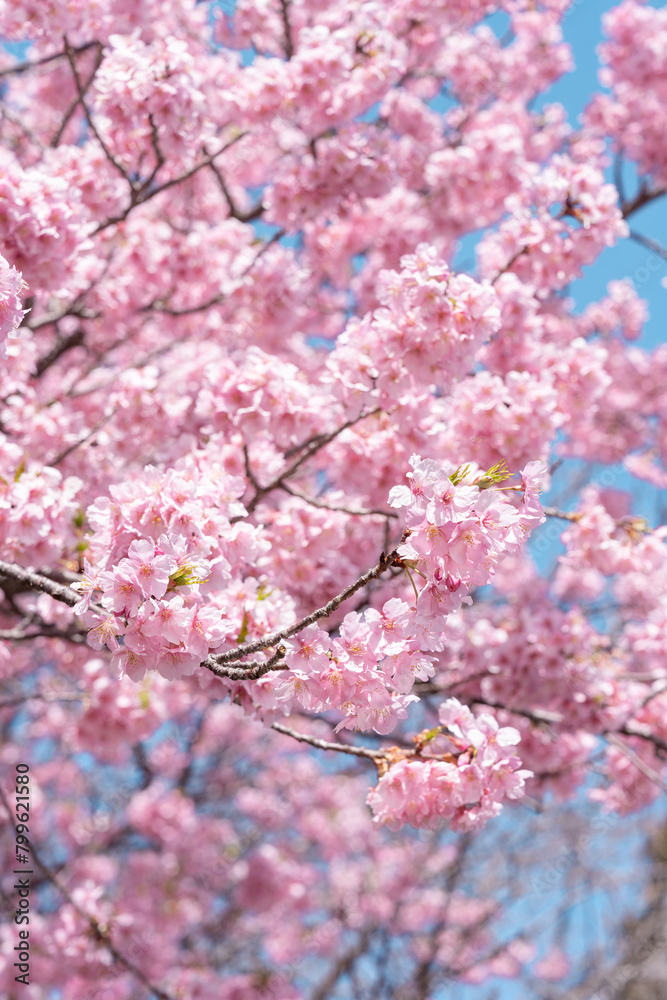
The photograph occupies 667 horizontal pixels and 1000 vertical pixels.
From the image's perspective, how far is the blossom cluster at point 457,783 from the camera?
2.45 metres

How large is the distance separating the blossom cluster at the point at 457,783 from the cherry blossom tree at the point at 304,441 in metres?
0.01

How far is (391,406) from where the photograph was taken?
11.6ft

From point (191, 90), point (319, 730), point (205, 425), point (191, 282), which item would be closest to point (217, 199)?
point (191, 282)

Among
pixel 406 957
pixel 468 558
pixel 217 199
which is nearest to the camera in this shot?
pixel 468 558

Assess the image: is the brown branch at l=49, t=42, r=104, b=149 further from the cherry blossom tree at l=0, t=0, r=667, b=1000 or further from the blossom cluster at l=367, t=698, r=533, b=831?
the blossom cluster at l=367, t=698, r=533, b=831

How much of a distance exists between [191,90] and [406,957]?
10476 millimetres

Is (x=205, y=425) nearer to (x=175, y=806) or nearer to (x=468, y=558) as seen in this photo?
(x=468, y=558)

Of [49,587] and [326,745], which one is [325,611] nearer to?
[326,745]

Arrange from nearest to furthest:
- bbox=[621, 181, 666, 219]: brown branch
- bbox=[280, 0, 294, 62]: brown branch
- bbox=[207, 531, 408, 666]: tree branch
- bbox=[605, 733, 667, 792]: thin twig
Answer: bbox=[207, 531, 408, 666]: tree branch → bbox=[605, 733, 667, 792]: thin twig → bbox=[280, 0, 294, 62]: brown branch → bbox=[621, 181, 666, 219]: brown branch

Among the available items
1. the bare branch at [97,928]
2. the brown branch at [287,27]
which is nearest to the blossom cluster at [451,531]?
the bare branch at [97,928]

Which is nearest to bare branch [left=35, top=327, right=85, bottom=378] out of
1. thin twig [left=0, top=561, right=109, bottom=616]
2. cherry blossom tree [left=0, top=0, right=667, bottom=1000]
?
cherry blossom tree [left=0, top=0, right=667, bottom=1000]

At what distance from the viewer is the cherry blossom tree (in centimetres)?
233

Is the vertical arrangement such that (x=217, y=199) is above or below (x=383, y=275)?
above

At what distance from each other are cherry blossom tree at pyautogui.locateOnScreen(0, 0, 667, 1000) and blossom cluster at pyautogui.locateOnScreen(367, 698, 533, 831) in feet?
0.04
